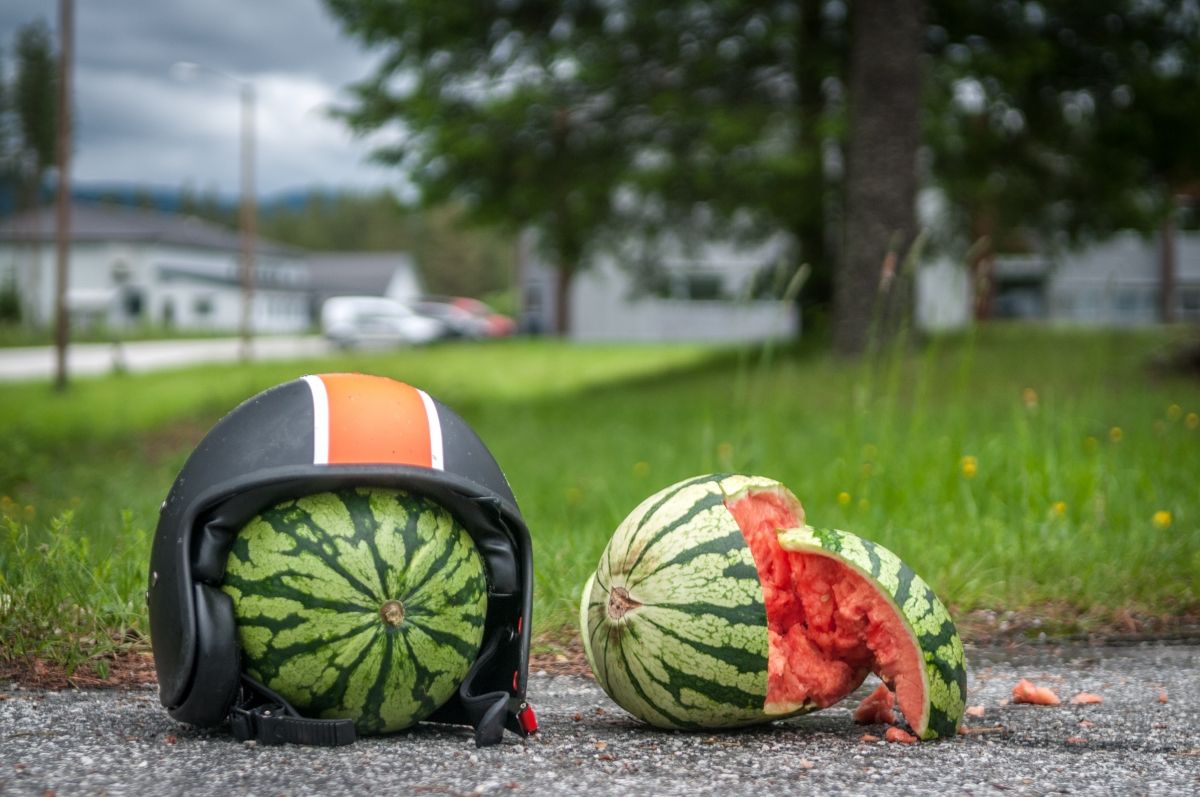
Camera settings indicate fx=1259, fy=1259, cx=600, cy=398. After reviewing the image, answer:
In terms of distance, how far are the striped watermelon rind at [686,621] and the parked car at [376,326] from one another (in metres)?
41.9

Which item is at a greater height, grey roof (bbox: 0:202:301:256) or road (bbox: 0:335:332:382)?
grey roof (bbox: 0:202:301:256)

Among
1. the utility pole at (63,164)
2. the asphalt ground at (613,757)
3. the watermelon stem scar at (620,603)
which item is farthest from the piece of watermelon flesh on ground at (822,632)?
the utility pole at (63,164)

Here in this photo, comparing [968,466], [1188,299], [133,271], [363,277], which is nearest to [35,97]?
[133,271]

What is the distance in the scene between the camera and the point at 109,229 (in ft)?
246

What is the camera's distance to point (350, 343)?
46.4 metres

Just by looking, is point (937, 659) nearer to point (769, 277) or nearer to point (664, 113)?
point (664, 113)

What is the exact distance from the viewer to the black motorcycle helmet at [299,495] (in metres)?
3.03

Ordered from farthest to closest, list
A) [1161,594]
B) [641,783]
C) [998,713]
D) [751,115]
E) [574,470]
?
[751,115] < [574,470] < [1161,594] < [998,713] < [641,783]

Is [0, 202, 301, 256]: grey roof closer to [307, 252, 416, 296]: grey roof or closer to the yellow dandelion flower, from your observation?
[307, 252, 416, 296]: grey roof

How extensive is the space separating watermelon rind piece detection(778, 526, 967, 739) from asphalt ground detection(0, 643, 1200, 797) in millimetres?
88

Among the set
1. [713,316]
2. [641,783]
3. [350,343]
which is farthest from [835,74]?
[350,343]

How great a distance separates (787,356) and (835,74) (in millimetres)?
3508

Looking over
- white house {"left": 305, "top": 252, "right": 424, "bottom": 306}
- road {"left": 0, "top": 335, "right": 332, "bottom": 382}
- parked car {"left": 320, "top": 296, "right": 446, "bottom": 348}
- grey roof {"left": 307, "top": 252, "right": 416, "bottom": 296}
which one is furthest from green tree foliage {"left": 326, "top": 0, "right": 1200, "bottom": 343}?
grey roof {"left": 307, "top": 252, "right": 416, "bottom": 296}

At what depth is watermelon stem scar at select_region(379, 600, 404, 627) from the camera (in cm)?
308
